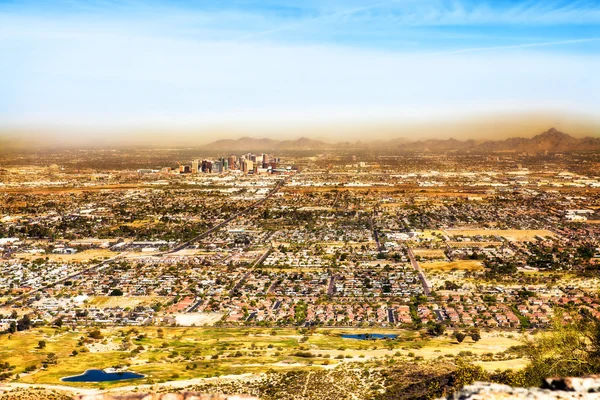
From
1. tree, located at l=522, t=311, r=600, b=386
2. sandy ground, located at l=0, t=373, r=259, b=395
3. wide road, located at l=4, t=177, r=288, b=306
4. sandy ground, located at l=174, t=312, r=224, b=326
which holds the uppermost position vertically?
tree, located at l=522, t=311, r=600, b=386

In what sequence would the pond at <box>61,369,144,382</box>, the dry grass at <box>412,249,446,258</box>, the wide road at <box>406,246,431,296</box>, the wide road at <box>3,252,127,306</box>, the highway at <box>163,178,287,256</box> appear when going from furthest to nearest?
the highway at <box>163,178,287,256</box> < the dry grass at <box>412,249,446,258</box> < the wide road at <box>406,246,431,296</box> < the wide road at <box>3,252,127,306</box> < the pond at <box>61,369,144,382</box>

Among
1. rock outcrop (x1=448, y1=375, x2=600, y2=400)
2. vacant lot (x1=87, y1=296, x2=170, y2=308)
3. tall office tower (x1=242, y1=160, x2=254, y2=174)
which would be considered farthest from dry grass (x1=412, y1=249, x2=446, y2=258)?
tall office tower (x1=242, y1=160, x2=254, y2=174)

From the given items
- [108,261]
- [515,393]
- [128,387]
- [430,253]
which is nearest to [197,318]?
[128,387]

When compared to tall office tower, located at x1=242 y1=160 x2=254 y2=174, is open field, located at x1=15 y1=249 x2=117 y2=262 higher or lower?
lower

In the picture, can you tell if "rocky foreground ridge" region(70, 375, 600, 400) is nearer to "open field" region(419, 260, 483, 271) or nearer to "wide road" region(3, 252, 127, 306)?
"wide road" region(3, 252, 127, 306)

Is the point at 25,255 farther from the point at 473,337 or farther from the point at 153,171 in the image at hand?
the point at 153,171
